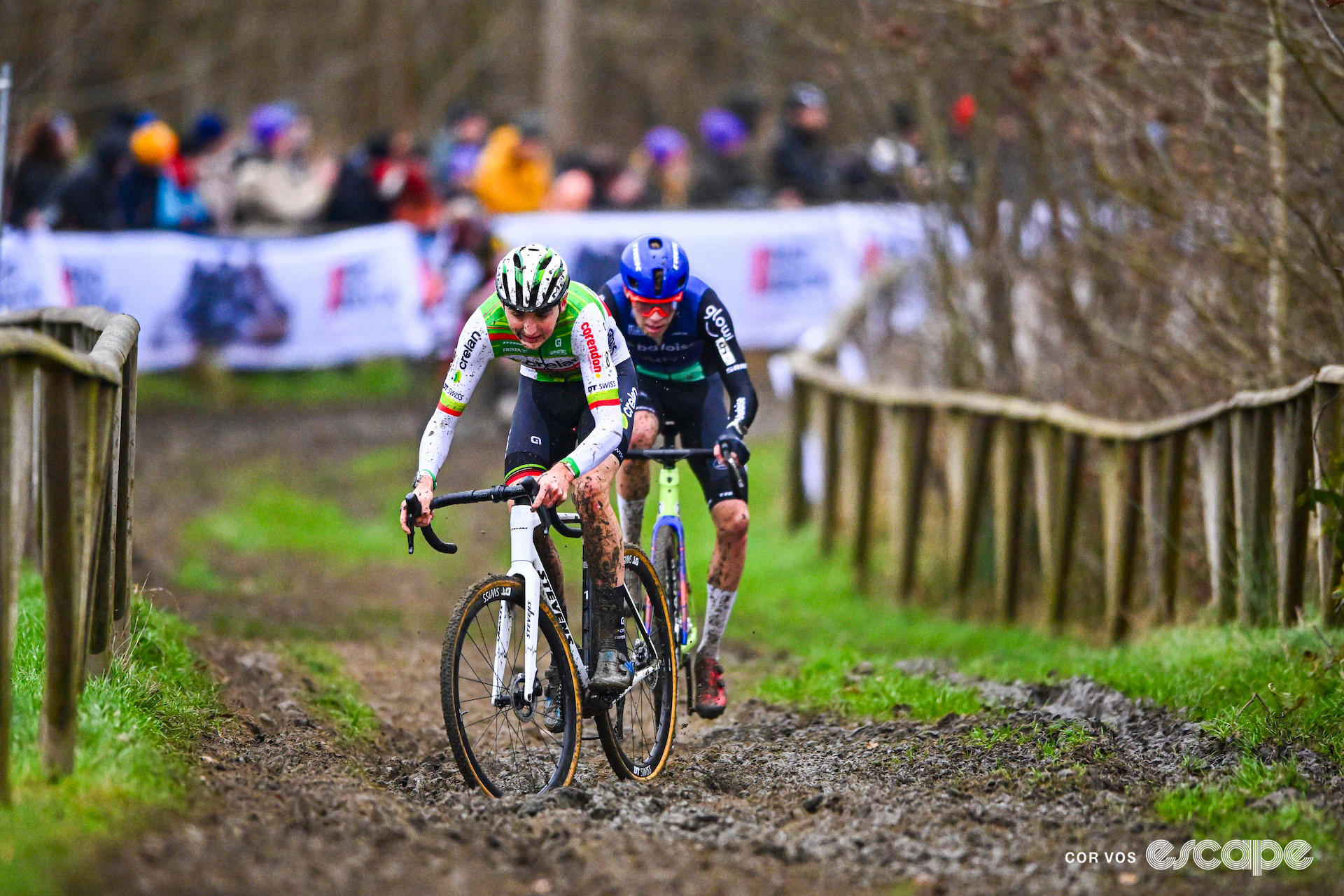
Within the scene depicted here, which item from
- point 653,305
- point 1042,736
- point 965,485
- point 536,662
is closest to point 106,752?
point 536,662

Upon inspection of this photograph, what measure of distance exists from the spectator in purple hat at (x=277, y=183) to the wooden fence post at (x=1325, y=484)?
39.5ft

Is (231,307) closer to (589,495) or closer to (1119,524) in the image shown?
(1119,524)

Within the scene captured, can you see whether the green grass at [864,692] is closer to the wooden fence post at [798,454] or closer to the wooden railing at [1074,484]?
the wooden railing at [1074,484]

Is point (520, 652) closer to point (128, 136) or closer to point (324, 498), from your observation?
point (324, 498)

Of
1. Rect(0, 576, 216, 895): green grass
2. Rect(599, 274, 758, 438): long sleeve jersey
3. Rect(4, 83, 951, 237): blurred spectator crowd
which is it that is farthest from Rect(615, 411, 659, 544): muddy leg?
Rect(4, 83, 951, 237): blurred spectator crowd

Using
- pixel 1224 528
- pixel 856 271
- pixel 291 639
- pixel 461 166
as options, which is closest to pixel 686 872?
pixel 1224 528

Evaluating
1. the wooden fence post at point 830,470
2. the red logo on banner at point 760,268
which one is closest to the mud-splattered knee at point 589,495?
the wooden fence post at point 830,470

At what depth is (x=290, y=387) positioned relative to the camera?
17.9m

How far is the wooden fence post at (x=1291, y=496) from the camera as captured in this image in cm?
720

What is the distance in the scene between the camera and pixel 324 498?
1453 cm

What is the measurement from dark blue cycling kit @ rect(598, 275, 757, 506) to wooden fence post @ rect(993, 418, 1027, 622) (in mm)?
3751

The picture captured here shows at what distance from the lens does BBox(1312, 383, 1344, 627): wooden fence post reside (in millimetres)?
6852

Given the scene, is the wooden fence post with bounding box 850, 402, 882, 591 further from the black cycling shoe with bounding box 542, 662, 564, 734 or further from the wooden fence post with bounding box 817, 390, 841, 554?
the black cycling shoe with bounding box 542, 662, 564, 734

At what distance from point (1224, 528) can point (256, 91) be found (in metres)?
26.4
